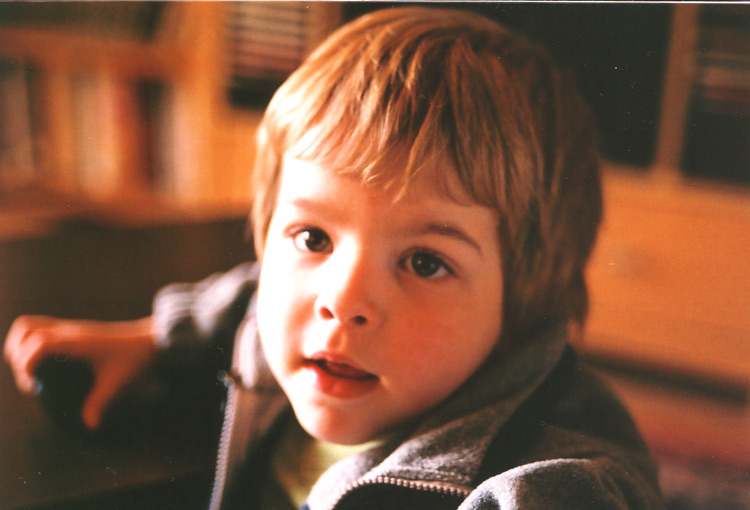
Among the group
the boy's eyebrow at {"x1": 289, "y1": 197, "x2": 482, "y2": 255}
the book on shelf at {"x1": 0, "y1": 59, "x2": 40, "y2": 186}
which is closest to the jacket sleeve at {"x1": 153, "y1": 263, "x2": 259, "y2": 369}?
the boy's eyebrow at {"x1": 289, "y1": 197, "x2": 482, "y2": 255}

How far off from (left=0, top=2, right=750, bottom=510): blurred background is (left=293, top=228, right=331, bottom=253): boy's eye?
0.53ft

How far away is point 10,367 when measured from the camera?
0.49m

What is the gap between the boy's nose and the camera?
1.11ft

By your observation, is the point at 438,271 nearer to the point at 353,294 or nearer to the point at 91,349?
the point at 353,294

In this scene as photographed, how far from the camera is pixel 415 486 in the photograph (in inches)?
13.7

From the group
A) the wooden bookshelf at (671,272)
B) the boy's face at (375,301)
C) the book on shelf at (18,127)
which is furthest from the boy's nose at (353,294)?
the book on shelf at (18,127)

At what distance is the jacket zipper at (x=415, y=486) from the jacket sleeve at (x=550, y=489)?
0.8 inches

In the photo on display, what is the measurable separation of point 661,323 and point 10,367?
46.4 inches

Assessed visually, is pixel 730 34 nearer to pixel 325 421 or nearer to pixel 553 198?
pixel 553 198

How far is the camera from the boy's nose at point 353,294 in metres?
0.34

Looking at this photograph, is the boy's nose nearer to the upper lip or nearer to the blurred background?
the upper lip

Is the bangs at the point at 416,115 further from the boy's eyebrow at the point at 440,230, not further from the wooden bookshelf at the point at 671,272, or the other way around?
the wooden bookshelf at the point at 671,272

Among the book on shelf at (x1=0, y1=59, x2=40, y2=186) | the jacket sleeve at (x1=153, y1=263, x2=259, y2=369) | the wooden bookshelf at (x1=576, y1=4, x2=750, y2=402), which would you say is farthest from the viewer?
the book on shelf at (x1=0, y1=59, x2=40, y2=186)

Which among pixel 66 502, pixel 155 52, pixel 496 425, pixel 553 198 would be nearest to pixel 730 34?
pixel 553 198
